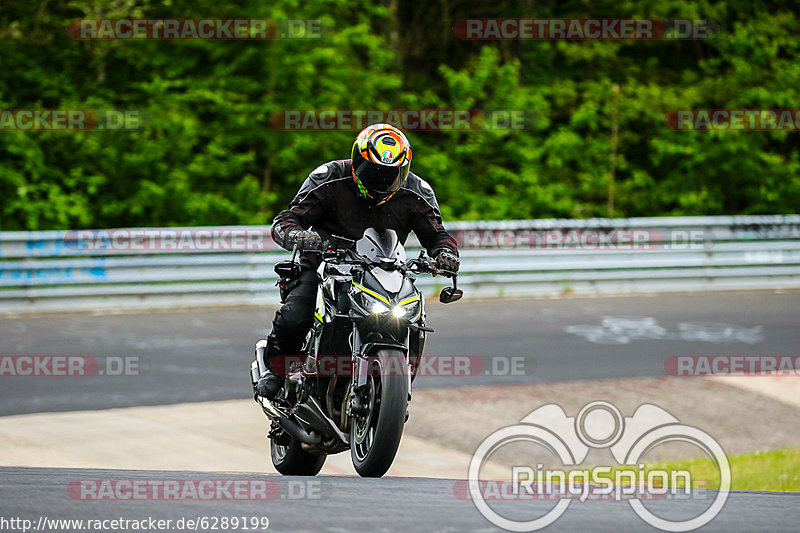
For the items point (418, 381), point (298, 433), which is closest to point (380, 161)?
point (298, 433)

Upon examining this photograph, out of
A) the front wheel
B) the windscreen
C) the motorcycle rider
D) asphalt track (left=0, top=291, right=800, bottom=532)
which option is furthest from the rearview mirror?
asphalt track (left=0, top=291, right=800, bottom=532)

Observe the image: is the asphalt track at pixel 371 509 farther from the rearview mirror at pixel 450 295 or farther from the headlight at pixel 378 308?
the rearview mirror at pixel 450 295

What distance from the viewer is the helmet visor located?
20.9ft

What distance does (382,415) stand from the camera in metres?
5.82

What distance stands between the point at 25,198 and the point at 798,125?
562 inches

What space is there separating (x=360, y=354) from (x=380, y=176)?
968mm

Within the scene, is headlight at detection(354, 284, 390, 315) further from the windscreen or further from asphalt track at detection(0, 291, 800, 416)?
asphalt track at detection(0, 291, 800, 416)

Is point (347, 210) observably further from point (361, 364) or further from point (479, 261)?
point (479, 261)

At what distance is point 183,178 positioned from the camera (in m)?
19.0

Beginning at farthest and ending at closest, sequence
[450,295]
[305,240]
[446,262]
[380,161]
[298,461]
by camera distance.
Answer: [298,461] < [450,295] < [446,262] < [380,161] < [305,240]

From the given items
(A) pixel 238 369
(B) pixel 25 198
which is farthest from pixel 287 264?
(B) pixel 25 198

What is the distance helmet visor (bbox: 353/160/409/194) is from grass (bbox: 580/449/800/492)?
3020 millimetres

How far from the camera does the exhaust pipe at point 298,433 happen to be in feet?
21.9

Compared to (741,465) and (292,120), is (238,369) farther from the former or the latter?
(292,120)
